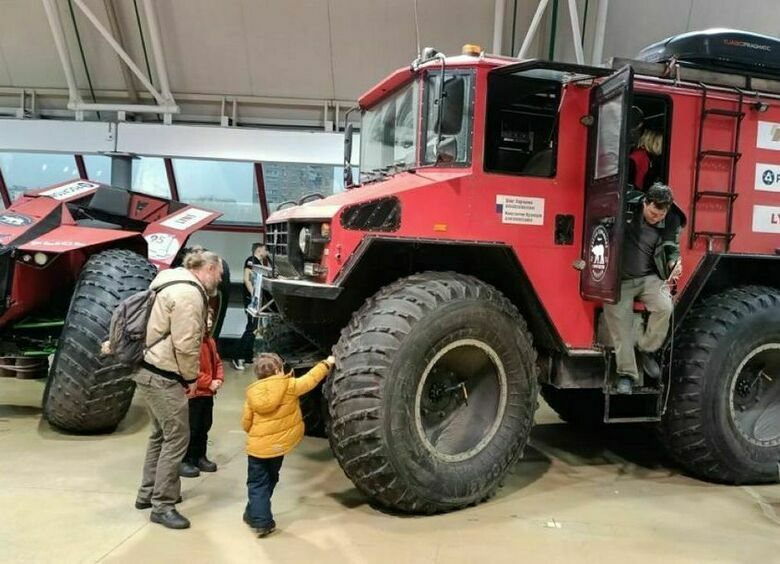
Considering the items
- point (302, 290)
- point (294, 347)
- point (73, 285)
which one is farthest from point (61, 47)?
point (302, 290)

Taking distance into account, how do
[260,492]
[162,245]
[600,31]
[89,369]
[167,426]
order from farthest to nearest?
[600,31] < [162,245] < [89,369] < [167,426] < [260,492]

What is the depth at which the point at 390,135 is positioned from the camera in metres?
4.27

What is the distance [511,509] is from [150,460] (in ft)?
6.38

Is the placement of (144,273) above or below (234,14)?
below

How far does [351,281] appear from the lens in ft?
12.0

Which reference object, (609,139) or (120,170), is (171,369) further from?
(120,170)

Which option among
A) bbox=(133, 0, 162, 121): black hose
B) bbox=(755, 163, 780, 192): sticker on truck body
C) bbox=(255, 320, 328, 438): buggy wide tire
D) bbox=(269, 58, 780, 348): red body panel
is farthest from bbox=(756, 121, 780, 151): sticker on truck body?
bbox=(133, 0, 162, 121): black hose

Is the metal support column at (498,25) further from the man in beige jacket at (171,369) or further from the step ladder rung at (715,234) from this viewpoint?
the man in beige jacket at (171,369)

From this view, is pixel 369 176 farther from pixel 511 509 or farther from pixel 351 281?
pixel 511 509

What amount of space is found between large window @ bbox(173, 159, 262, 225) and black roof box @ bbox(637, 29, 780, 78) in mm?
6351

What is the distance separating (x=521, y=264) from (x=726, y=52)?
6.41 ft

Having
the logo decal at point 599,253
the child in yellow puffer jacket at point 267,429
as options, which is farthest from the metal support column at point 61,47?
the logo decal at point 599,253

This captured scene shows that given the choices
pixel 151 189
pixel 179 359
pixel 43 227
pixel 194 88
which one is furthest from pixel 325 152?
pixel 179 359

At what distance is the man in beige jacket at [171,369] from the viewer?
3.20 m
